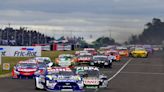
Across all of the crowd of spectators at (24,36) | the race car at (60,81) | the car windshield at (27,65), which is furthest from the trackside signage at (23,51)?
the crowd of spectators at (24,36)

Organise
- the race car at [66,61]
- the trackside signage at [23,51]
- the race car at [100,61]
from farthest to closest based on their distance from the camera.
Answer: the trackside signage at [23,51] < the race car at [100,61] < the race car at [66,61]

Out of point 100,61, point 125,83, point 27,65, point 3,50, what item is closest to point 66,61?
point 100,61

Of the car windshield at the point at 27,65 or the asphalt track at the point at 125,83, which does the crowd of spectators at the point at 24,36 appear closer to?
the asphalt track at the point at 125,83

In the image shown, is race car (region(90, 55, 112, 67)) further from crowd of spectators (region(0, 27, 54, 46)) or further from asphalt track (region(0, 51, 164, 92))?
crowd of spectators (region(0, 27, 54, 46))

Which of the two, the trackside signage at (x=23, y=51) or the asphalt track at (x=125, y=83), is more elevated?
the trackside signage at (x=23, y=51)

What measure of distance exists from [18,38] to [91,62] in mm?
84039

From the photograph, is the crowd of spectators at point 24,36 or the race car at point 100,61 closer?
the race car at point 100,61

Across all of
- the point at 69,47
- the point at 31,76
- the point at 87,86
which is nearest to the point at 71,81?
the point at 87,86

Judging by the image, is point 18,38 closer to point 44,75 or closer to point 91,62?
point 91,62

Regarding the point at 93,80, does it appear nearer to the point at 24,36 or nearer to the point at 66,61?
the point at 66,61

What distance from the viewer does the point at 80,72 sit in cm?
2728

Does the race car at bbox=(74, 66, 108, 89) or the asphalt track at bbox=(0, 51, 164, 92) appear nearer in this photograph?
the race car at bbox=(74, 66, 108, 89)

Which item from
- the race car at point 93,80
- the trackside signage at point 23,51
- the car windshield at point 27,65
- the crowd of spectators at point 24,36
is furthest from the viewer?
the crowd of spectators at point 24,36

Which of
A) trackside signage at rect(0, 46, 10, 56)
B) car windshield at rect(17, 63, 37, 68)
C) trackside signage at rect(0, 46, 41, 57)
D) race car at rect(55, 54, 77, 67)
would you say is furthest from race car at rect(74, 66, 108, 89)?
trackside signage at rect(0, 46, 41, 57)
